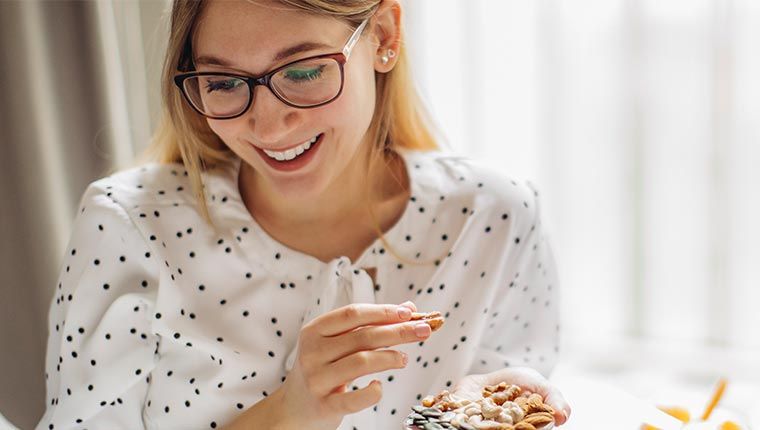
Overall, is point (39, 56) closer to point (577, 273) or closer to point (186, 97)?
point (186, 97)

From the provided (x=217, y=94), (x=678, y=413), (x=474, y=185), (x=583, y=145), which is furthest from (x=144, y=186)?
(x=583, y=145)

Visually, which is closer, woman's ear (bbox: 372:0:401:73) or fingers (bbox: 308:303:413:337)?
fingers (bbox: 308:303:413:337)

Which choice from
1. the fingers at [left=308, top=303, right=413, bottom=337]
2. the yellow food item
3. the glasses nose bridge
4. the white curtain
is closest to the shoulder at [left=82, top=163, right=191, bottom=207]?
the glasses nose bridge

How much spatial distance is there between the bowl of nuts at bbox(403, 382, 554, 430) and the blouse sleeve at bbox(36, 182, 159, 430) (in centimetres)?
44

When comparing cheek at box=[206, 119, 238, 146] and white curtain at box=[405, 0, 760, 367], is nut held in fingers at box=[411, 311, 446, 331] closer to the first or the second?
cheek at box=[206, 119, 238, 146]

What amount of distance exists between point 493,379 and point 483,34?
1.13 m

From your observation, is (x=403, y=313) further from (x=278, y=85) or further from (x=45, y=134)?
(x=45, y=134)

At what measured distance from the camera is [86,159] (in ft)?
5.50

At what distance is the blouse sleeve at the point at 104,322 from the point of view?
3.73 ft

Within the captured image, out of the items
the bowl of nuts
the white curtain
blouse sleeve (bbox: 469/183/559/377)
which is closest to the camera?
the bowl of nuts

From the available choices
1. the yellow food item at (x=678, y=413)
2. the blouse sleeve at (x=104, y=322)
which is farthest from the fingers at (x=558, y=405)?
the blouse sleeve at (x=104, y=322)

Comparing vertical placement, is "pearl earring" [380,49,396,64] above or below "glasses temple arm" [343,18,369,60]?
below

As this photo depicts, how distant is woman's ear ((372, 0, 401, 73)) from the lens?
3.79ft

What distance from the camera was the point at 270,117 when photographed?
1.04 metres
